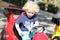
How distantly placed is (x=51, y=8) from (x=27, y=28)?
485 centimetres

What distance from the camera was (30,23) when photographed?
1.79 metres

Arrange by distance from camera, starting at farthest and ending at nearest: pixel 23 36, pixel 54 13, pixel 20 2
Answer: pixel 20 2 < pixel 54 13 < pixel 23 36

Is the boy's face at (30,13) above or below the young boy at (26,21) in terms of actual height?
above

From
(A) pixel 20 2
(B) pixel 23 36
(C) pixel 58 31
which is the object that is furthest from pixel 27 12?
(A) pixel 20 2

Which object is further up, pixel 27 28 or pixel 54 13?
pixel 27 28

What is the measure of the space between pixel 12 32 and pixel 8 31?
0.05 m

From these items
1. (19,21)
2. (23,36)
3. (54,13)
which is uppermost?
(19,21)

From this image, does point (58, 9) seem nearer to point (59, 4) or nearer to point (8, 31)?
point (59, 4)

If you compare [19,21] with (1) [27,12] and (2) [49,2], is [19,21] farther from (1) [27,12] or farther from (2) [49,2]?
(2) [49,2]

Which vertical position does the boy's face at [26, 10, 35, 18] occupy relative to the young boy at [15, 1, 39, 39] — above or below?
above

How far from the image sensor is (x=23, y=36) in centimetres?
173

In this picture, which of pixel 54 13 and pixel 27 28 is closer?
pixel 27 28

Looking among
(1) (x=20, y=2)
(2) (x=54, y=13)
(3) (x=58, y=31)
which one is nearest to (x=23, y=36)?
(3) (x=58, y=31)

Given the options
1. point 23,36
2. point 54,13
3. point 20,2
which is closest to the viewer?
point 23,36
